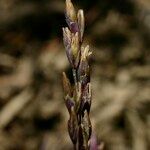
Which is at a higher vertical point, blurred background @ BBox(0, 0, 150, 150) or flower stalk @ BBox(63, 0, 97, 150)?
flower stalk @ BBox(63, 0, 97, 150)

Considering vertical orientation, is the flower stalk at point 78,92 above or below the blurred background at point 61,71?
above

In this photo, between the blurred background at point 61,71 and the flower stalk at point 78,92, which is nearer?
the flower stalk at point 78,92

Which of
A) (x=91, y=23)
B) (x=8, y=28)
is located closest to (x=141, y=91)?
(x=91, y=23)

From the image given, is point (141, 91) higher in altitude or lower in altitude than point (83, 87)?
lower

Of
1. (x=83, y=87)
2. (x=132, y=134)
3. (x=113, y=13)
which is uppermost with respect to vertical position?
(x=83, y=87)

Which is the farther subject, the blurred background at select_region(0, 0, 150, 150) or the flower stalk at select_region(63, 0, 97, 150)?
the blurred background at select_region(0, 0, 150, 150)

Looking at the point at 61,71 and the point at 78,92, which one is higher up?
the point at 78,92

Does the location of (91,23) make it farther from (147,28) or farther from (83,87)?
(83,87)

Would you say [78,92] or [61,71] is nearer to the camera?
[78,92]
